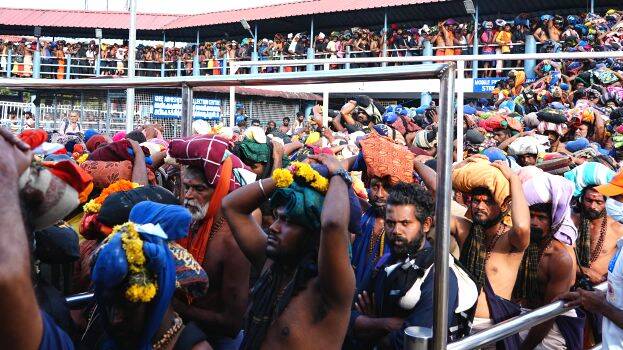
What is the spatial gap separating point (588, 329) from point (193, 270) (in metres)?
2.64

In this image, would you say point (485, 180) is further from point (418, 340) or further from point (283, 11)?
point (283, 11)

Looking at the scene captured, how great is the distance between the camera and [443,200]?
6.20 feet

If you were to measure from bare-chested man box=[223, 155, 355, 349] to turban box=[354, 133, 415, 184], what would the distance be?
553 millimetres

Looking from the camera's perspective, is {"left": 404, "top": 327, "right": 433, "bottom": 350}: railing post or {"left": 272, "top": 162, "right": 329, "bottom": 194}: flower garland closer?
{"left": 404, "top": 327, "right": 433, "bottom": 350}: railing post

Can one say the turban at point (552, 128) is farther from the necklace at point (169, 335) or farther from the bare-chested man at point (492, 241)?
the necklace at point (169, 335)

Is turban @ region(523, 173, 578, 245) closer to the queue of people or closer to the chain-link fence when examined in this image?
the chain-link fence

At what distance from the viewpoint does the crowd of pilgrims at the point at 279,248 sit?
5.85ft

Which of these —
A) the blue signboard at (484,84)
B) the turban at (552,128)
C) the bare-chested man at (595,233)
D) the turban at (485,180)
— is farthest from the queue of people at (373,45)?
the turban at (485,180)

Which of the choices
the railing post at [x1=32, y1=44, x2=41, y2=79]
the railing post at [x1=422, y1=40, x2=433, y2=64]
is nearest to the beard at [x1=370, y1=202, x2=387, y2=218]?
the railing post at [x1=422, y1=40, x2=433, y2=64]

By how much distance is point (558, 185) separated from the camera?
3.63m

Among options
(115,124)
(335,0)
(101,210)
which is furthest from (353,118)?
(335,0)

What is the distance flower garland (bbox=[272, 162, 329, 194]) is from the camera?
2451 millimetres

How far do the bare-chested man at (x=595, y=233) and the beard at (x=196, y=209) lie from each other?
242 centimetres

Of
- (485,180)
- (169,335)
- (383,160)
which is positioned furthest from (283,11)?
(169,335)
